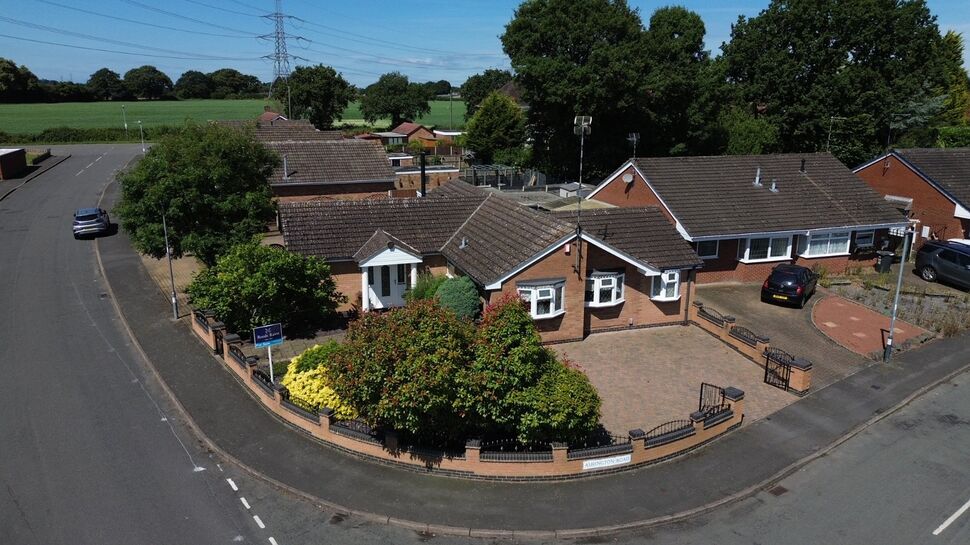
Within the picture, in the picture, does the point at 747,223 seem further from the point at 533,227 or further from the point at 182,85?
the point at 182,85

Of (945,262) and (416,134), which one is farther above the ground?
(416,134)

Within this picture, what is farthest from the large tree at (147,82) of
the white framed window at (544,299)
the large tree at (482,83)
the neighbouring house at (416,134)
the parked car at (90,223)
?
the white framed window at (544,299)

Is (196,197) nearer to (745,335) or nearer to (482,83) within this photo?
(745,335)

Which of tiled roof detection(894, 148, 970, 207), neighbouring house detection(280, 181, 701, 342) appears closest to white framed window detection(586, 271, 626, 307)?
neighbouring house detection(280, 181, 701, 342)

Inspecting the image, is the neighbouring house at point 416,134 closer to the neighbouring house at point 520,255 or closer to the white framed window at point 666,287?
the neighbouring house at point 520,255

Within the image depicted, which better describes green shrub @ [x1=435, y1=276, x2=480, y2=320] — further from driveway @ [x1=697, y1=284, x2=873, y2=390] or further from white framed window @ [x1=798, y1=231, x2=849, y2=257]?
white framed window @ [x1=798, y1=231, x2=849, y2=257]

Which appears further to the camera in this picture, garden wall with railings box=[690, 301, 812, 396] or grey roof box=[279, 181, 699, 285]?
grey roof box=[279, 181, 699, 285]

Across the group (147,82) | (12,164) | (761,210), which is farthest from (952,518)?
(147,82)
